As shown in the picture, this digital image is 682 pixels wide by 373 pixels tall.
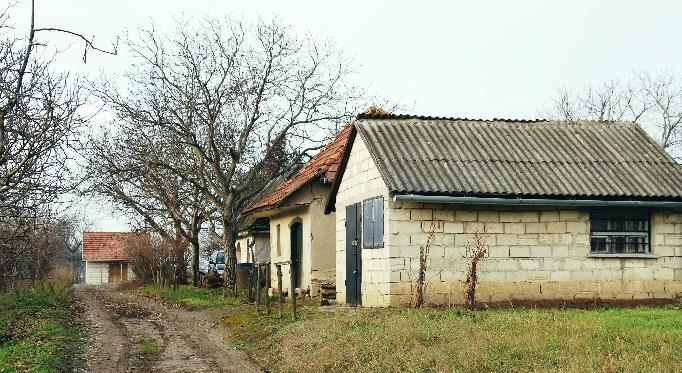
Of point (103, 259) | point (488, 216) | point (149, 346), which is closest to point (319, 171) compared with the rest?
point (488, 216)

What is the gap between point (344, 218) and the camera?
67.3 ft

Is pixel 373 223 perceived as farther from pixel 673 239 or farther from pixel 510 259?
pixel 673 239

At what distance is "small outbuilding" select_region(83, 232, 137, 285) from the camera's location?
7681 centimetres

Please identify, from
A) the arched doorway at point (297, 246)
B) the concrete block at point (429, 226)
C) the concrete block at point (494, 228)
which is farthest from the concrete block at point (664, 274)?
the arched doorway at point (297, 246)

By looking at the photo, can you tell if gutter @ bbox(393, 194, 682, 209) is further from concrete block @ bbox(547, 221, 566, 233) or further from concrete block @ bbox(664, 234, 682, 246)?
concrete block @ bbox(664, 234, 682, 246)

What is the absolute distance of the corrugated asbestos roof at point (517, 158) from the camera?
17.4 m

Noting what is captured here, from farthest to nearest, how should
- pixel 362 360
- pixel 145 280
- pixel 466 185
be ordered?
pixel 145 280 < pixel 466 185 < pixel 362 360

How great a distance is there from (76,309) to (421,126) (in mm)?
12035

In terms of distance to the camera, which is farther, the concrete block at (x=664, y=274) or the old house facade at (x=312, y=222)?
the old house facade at (x=312, y=222)

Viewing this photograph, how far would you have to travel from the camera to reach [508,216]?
17.5 m

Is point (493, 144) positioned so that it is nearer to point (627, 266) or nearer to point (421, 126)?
point (421, 126)

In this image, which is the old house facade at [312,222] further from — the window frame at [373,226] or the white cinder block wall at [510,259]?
the white cinder block wall at [510,259]

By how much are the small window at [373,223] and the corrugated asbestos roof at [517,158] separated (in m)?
0.94

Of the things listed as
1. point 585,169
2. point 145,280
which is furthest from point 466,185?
point 145,280
